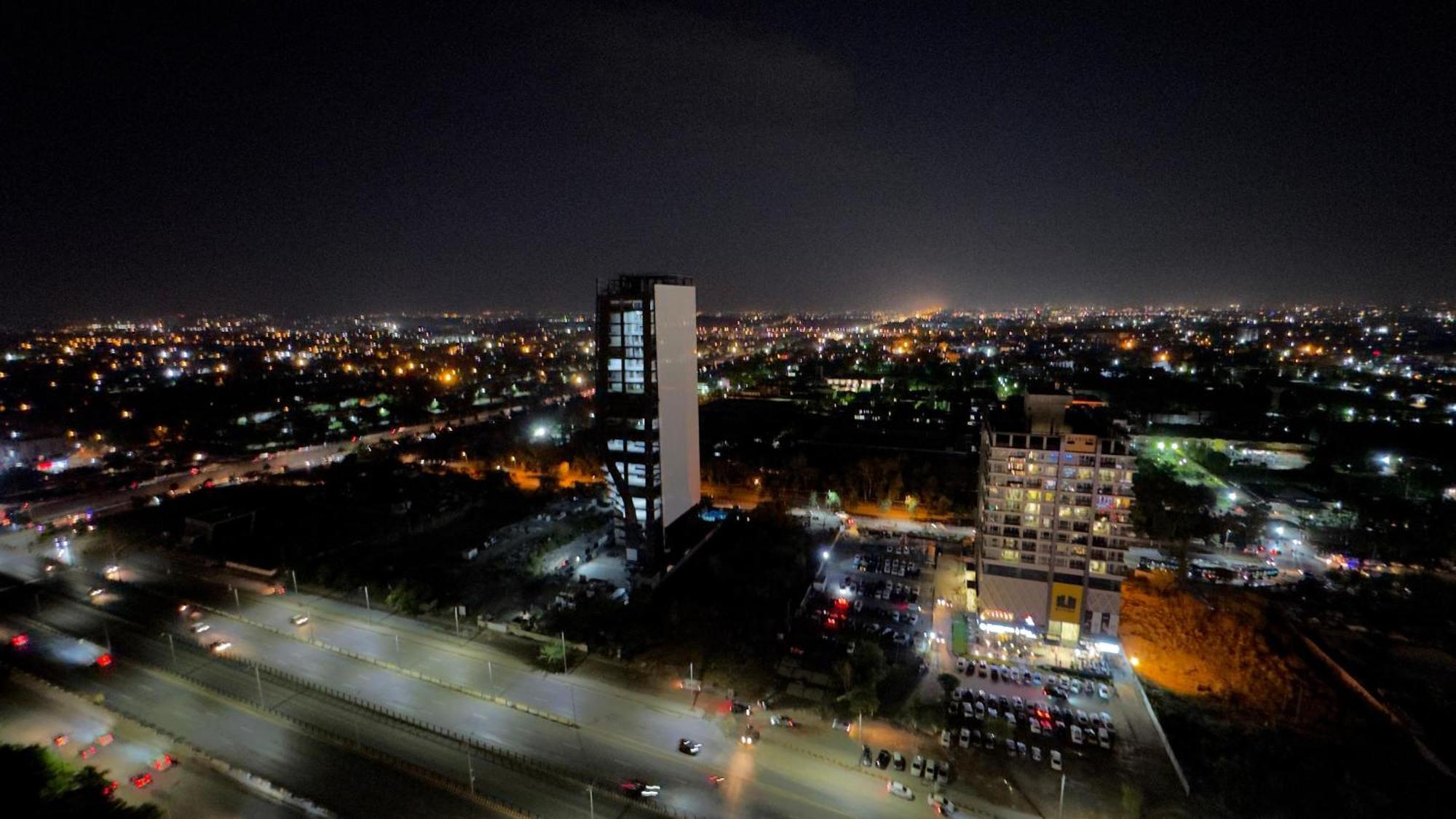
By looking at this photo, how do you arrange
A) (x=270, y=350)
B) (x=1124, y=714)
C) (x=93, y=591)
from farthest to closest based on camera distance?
(x=270, y=350)
(x=93, y=591)
(x=1124, y=714)

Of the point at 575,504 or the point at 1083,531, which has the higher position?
the point at 1083,531

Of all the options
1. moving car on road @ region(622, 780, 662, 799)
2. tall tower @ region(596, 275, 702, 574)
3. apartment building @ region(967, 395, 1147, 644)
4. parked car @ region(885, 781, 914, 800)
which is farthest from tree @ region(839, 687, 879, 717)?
tall tower @ region(596, 275, 702, 574)

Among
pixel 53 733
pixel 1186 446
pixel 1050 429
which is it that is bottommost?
pixel 53 733

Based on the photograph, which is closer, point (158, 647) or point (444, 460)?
point (158, 647)

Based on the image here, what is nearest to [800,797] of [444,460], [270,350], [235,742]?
[235,742]

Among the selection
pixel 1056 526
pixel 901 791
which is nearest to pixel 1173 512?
pixel 1056 526

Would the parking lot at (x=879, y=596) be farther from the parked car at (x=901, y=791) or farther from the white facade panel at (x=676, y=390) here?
the white facade panel at (x=676, y=390)

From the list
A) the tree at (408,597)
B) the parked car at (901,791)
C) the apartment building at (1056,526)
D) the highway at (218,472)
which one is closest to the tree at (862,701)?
the parked car at (901,791)

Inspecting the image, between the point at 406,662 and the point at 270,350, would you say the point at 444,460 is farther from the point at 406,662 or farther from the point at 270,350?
the point at 270,350
